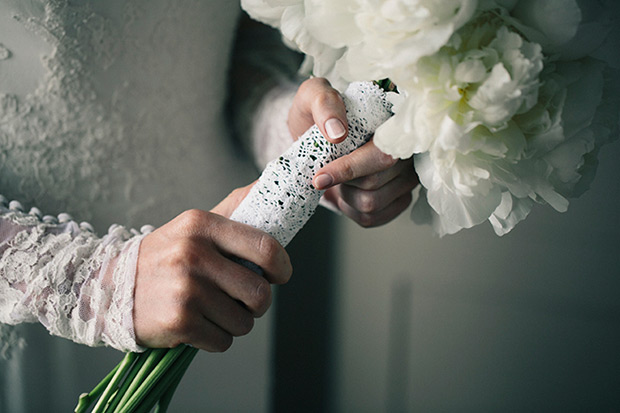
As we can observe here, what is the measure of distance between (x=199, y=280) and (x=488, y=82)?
31 centimetres

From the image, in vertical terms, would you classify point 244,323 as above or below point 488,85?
below

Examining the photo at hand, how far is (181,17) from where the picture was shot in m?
0.75

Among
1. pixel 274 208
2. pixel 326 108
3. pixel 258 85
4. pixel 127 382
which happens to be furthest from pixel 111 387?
pixel 258 85

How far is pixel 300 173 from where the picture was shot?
0.49 m

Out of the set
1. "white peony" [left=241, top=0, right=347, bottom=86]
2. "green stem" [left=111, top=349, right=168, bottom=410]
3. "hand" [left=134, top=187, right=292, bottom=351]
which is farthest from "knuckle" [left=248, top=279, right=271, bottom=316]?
"white peony" [left=241, top=0, right=347, bottom=86]

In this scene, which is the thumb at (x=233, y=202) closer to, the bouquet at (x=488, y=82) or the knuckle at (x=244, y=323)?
the knuckle at (x=244, y=323)

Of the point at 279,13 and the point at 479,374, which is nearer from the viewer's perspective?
the point at 279,13

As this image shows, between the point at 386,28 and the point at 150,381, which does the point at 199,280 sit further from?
the point at 386,28

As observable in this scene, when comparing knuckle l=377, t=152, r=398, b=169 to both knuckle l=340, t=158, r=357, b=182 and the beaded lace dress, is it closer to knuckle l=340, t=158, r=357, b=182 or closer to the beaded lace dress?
knuckle l=340, t=158, r=357, b=182

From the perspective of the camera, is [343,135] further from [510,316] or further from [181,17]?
Result: [510,316]

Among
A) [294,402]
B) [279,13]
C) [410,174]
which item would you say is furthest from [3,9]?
[294,402]

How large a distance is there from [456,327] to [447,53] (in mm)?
927

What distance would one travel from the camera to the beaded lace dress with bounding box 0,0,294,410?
51 cm

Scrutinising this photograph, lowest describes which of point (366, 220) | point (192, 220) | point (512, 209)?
point (366, 220)
